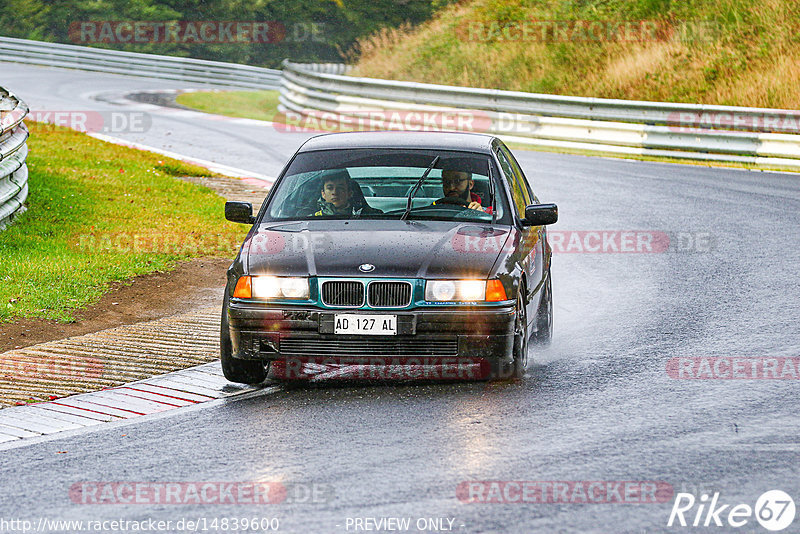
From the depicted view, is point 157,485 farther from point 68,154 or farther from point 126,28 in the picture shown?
point 126,28

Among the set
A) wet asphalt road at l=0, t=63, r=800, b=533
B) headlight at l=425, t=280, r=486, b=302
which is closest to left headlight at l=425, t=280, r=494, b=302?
headlight at l=425, t=280, r=486, b=302

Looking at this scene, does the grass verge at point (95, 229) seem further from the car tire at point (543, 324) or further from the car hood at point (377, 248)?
the car tire at point (543, 324)

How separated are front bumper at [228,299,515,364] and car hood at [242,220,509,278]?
9.4 inches

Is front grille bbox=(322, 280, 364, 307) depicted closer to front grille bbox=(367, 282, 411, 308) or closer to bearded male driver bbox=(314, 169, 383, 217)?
front grille bbox=(367, 282, 411, 308)

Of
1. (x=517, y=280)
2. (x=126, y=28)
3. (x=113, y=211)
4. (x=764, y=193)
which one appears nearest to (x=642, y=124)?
(x=764, y=193)

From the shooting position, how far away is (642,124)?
22359mm

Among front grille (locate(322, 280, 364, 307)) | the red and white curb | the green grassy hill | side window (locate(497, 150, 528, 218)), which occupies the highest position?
the green grassy hill

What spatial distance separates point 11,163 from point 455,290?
7700 mm

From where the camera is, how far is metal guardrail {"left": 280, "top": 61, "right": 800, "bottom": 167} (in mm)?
20641

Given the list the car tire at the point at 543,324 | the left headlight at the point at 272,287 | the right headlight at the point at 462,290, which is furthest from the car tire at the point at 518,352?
the left headlight at the point at 272,287

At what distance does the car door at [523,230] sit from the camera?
8133 millimetres

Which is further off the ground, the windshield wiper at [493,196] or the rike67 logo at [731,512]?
the windshield wiper at [493,196]

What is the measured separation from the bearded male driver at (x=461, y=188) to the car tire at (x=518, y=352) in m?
0.92

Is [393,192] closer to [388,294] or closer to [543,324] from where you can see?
[543,324]
